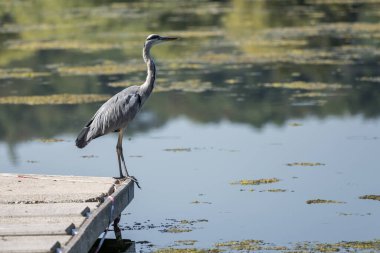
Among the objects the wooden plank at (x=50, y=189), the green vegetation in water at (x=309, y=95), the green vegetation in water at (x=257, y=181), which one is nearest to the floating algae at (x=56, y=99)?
the green vegetation in water at (x=309, y=95)

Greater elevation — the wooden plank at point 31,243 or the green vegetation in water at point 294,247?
the wooden plank at point 31,243

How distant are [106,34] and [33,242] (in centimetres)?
2254

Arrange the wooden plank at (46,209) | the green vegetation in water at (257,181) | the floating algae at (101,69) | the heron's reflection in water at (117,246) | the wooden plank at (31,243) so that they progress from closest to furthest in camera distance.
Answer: the wooden plank at (31,243)
the wooden plank at (46,209)
the heron's reflection in water at (117,246)
the green vegetation in water at (257,181)
the floating algae at (101,69)

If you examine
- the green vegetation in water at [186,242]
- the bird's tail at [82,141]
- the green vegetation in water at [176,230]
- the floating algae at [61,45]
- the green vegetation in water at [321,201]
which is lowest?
the green vegetation in water at [321,201]

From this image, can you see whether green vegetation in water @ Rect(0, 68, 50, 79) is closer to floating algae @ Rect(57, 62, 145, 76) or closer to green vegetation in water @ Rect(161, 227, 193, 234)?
floating algae @ Rect(57, 62, 145, 76)

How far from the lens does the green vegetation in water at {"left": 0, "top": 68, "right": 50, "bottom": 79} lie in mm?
21750

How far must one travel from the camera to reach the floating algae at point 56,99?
59.4ft

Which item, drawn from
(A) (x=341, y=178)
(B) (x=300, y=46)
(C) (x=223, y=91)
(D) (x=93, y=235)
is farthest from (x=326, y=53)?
(D) (x=93, y=235)

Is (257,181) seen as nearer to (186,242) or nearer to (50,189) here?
(186,242)

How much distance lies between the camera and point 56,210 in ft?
28.8

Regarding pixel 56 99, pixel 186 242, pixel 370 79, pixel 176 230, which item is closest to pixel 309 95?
pixel 370 79

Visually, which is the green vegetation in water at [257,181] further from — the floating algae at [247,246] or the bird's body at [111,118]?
the floating algae at [247,246]

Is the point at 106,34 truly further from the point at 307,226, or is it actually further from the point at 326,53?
the point at 307,226

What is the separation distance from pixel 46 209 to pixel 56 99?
9.62 meters
